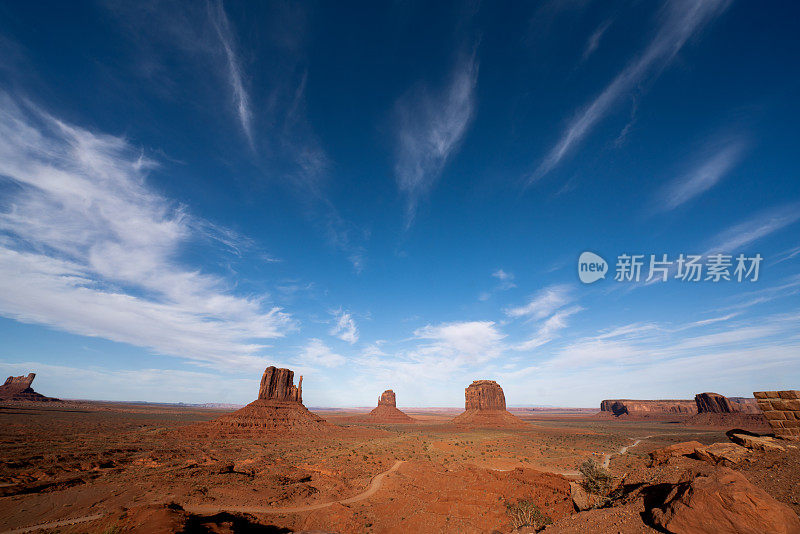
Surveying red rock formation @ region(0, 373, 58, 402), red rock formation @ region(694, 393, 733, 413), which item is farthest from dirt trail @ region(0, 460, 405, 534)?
red rock formation @ region(0, 373, 58, 402)

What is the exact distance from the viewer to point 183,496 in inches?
932

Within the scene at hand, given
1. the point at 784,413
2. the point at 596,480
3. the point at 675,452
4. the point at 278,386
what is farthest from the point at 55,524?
the point at 278,386

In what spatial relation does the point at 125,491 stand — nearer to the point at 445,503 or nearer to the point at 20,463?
the point at 20,463

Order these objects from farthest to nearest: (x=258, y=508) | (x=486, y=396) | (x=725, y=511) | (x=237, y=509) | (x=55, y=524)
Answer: (x=486, y=396), (x=258, y=508), (x=237, y=509), (x=55, y=524), (x=725, y=511)

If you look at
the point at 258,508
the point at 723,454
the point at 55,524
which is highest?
the point at 723,454

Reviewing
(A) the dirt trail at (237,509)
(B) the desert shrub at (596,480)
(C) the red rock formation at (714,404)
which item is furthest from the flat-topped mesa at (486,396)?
(B) the desert shrub at (596,480)

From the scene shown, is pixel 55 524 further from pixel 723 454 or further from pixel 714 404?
pixel 714 404

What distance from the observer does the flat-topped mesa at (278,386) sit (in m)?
81.2

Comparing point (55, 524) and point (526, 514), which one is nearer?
point (526, 514)

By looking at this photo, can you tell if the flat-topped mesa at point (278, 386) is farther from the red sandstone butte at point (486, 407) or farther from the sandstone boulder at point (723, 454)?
the sandstone boulder at point (723, 454)

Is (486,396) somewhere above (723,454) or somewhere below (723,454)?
above

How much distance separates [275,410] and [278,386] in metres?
8.82

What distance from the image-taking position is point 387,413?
14750cm

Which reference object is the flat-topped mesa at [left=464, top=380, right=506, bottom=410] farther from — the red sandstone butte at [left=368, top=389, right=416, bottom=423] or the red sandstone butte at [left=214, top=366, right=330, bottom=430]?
the red sandstone butte at [left=214, top=366, right=330, bottom=430]
